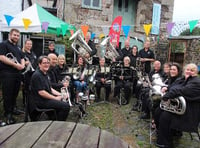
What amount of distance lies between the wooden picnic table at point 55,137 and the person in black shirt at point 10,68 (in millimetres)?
2031

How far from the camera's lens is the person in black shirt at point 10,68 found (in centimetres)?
366

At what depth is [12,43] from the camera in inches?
148

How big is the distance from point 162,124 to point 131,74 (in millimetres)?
2699

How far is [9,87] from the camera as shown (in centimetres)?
376

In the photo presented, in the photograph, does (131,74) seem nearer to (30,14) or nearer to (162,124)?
(162,124)

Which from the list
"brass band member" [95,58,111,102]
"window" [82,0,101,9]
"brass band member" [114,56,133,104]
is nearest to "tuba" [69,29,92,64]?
"brass band member" [95,58,111,102]

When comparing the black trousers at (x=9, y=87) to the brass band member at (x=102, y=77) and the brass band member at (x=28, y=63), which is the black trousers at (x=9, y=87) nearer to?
the brass band member at (x=28, y=63)

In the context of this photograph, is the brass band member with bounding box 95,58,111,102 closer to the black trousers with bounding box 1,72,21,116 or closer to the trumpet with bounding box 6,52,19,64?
the black trousers with bounding box 1,72,21,116

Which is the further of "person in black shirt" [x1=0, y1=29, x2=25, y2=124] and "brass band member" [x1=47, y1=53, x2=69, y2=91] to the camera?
"brass band member" [x1=47, y1=53, x2=69, y2=91]

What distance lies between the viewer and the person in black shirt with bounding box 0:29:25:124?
12.0 ft

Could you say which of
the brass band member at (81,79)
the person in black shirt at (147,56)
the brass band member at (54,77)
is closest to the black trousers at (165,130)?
the brass band member at (54,77)

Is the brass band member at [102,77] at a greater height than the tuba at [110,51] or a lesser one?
lesser

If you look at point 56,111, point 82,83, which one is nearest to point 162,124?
point 56,111

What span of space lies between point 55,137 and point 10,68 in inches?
97.4
